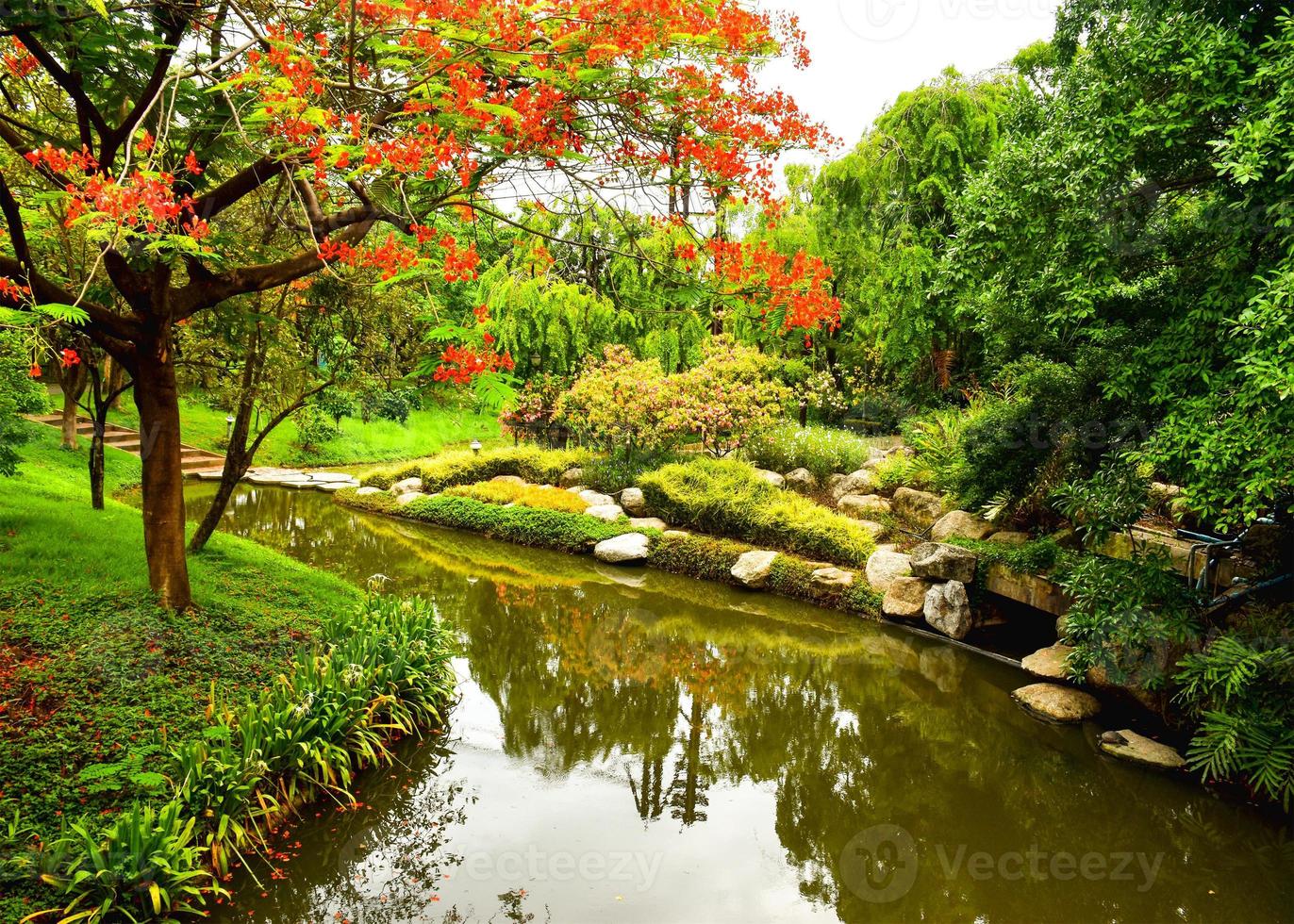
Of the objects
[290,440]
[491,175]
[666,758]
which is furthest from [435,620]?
[290,440]

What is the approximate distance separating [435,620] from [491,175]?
4.33 metres

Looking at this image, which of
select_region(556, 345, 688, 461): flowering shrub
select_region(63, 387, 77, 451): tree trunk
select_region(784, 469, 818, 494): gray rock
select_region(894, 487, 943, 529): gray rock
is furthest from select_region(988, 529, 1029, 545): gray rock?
select_region(63, 387, 77, 451): tree trunk

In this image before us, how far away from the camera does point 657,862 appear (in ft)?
15.7

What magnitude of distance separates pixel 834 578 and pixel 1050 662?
3047 millimetres

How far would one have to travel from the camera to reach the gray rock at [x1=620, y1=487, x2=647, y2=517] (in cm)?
1353

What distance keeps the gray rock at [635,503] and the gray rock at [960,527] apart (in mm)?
5072

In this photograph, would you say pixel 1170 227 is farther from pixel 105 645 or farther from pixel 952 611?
pixel 105 645

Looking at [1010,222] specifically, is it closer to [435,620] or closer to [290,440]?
[435,620]

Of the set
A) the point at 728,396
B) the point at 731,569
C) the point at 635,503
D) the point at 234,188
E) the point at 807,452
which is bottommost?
the point at 731,569

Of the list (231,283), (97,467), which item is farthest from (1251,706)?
(97,467)

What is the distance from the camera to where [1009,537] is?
30.4 ft

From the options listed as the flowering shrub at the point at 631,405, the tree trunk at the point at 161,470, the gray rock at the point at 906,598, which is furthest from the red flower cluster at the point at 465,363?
the flowering shrub at the point at 631,405

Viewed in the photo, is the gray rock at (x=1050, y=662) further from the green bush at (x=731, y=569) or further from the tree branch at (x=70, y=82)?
the tree branch at (x=70, y=82)

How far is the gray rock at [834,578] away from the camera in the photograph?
10086 mm
